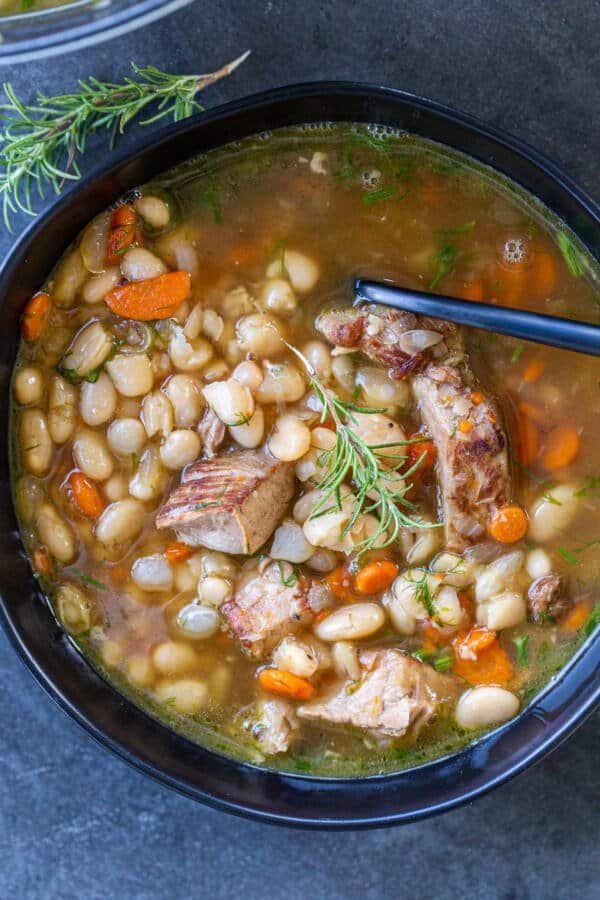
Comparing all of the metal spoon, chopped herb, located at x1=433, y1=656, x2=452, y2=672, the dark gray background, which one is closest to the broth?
chopped herb, located at x1=433, y1=656, x2=452, y2=672

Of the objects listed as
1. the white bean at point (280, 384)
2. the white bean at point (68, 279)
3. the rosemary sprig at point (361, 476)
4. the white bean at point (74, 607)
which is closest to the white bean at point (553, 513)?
the rosemary sprig at point (361, 476)

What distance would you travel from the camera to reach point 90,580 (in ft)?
7.45

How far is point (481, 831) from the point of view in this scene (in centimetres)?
245

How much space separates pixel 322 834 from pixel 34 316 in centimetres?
157

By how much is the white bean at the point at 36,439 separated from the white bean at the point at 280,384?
21.0 inches

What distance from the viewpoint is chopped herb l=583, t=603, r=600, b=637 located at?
2.24 m

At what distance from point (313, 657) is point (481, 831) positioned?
731mm

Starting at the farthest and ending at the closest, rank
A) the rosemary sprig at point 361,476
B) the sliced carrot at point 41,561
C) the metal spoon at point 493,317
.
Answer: the sliced carrot at point 41,561 → the rosemary sprig at point 361,476 → the metal spoon at point 493,317

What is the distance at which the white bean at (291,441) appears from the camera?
Answer: 217 cm

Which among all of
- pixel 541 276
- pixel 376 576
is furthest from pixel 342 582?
pixel 541 276

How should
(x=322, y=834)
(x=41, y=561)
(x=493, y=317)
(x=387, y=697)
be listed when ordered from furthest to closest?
(x=322, y=834), (x=41, y=561), (x=387, y=697), (x=493, y=317)

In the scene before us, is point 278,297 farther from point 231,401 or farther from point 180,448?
point 180,448

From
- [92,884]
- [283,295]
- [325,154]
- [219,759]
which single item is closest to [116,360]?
[283,295]

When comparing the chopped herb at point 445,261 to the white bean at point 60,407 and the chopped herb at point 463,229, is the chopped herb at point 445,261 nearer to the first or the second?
the chopped herb at point 463,229
